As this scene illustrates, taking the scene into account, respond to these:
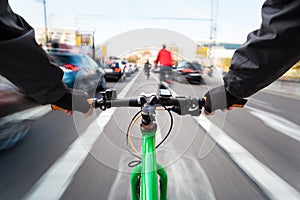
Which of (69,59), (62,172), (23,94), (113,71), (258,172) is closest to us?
(113,71)

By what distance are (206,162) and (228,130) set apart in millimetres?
1749

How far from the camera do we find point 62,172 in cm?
280

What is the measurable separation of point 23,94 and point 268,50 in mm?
2553

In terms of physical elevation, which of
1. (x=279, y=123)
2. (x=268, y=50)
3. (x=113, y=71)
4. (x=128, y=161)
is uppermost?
(x=268, y=50)

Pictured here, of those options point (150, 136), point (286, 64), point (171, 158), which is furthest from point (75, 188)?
point (286, 64)

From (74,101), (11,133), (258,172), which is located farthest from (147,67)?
(11,133)

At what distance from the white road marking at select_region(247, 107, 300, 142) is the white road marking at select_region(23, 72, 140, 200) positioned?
12.9 feet

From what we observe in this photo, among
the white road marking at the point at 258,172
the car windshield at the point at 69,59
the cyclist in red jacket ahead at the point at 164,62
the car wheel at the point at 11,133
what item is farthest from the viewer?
the car windshield at the point at 69,59

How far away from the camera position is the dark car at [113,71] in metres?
1.65

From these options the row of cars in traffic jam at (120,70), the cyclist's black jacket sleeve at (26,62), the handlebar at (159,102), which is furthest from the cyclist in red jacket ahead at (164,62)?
the cyclist's black jacket sleeve at (26,62)

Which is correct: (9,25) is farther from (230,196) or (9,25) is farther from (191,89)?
(230,196)

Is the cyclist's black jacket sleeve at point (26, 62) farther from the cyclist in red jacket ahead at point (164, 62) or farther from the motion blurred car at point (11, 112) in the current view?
the motion blurred car at point (11, 112)

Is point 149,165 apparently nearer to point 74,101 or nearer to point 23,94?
point 74,101

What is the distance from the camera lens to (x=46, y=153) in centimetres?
334
